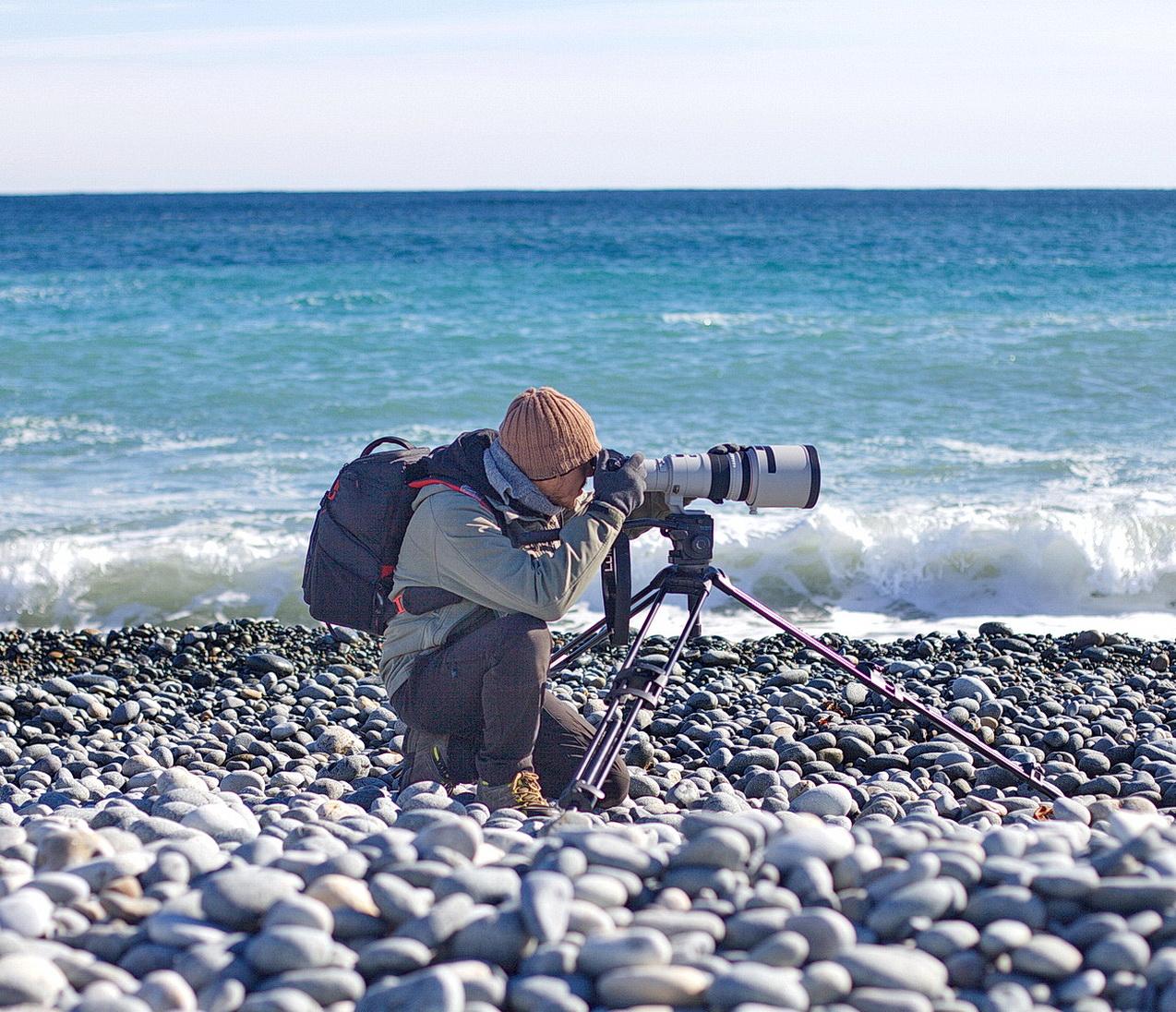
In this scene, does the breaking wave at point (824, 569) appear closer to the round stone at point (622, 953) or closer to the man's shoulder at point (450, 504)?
the man's shoulder at point (450, 504)

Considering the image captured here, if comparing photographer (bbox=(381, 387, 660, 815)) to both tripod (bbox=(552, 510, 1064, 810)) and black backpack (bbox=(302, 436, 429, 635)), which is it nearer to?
black backpack (bbox=(302, 436, 429, 635))

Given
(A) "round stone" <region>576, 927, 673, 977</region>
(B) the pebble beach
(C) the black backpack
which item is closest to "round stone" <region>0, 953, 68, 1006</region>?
(B) the pebble beach

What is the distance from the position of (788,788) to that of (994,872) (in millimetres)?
1596

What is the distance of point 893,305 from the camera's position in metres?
18.2

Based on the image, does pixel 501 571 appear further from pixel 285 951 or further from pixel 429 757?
pixel 285 951

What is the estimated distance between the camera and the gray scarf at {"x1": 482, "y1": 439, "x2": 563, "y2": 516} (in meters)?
3.36

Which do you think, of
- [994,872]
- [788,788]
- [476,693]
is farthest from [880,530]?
[994,872]

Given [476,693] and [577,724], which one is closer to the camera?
[476,693]

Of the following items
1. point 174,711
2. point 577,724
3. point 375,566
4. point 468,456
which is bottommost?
point 174,711

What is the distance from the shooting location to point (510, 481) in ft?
11.0

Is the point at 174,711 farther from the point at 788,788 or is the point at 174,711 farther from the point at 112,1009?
the point at 112,1009

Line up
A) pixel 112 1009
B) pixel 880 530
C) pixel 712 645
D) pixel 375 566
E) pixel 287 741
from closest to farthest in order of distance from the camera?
pixel 112 1009
pixel 375 566
pixel 287 741
pixel 712 645
pixel 880 530

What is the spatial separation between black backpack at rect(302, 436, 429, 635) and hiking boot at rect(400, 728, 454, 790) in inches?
17.3

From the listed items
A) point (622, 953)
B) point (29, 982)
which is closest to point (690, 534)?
point (622, 953)
